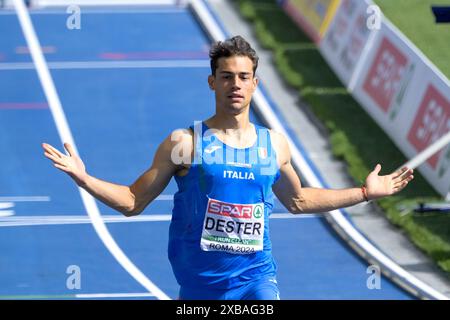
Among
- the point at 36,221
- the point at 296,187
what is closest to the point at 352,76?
the point at 36,221

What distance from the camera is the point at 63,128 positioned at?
55.8ft

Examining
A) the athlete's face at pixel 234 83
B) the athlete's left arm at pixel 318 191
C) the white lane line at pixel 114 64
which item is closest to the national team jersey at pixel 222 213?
the athlete's left arm at pixel 318 191

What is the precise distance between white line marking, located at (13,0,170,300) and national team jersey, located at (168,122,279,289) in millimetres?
4662

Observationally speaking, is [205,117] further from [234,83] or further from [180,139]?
[234,83]

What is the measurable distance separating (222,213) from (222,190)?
138mm

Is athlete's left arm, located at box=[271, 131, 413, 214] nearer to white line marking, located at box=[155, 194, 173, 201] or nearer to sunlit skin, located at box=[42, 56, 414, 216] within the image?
sunlit skin, located at box=[42, 56, 414, 216]

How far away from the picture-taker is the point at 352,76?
18375 mm

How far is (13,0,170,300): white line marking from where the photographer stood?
13.2m

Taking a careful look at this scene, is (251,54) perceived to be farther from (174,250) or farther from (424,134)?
(424,134)

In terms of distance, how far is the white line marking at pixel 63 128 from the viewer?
13156mm

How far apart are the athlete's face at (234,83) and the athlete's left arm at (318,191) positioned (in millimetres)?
→ 464

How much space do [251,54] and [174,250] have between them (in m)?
1.29

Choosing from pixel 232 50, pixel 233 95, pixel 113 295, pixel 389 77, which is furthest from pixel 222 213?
pixel 389 77

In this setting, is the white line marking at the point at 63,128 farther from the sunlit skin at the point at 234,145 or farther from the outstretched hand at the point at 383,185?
the outstretched hand at the point at 383,185
